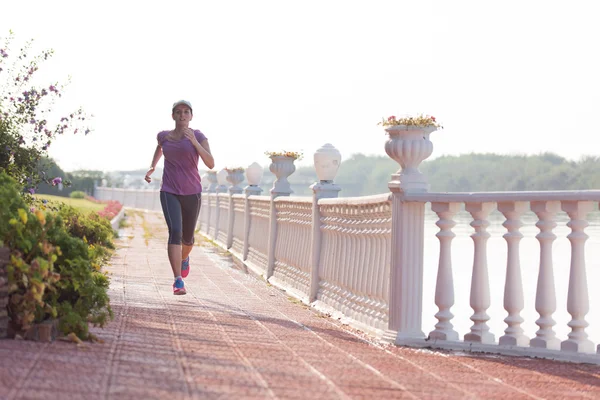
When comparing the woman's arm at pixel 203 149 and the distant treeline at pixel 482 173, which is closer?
the woman's arm at pixel 203 149

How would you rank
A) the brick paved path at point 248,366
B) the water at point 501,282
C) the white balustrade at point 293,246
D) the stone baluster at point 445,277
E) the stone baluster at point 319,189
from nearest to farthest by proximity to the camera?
the brick paved path at point 248,366, the stone baluster at point 445,277, the stone baluster at point 319,189, the white balustrade at point 293,246, the water at point 501,282

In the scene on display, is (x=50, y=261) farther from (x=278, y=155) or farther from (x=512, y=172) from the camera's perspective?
(x=512, y=172)

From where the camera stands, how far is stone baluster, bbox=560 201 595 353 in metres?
6.09

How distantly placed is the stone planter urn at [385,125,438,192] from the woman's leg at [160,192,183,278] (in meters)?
2.73

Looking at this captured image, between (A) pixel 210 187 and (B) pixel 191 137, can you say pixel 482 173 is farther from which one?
(B) pixel 191 137

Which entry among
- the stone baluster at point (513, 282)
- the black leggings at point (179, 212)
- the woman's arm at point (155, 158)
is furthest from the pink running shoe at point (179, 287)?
the stone baluster at point (513, 282)

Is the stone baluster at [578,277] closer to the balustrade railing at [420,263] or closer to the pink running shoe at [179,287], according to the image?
the balustrade railing at [420,263]

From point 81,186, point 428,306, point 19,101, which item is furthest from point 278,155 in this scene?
point 81,186

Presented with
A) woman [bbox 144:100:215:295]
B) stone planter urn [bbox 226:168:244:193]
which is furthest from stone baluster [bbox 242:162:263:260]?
woman [bbox 144:100:215:295]

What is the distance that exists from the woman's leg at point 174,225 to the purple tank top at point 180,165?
0.09m

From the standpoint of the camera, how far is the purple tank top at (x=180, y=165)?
8828mm

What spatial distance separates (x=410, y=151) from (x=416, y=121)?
0.72ft

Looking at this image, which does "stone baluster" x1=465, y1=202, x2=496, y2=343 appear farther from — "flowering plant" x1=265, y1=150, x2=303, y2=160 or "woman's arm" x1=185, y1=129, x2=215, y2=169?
"flowering plant" x1=265, y1=150, x2=303, y2=160

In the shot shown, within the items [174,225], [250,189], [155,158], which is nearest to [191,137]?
[155,158]
